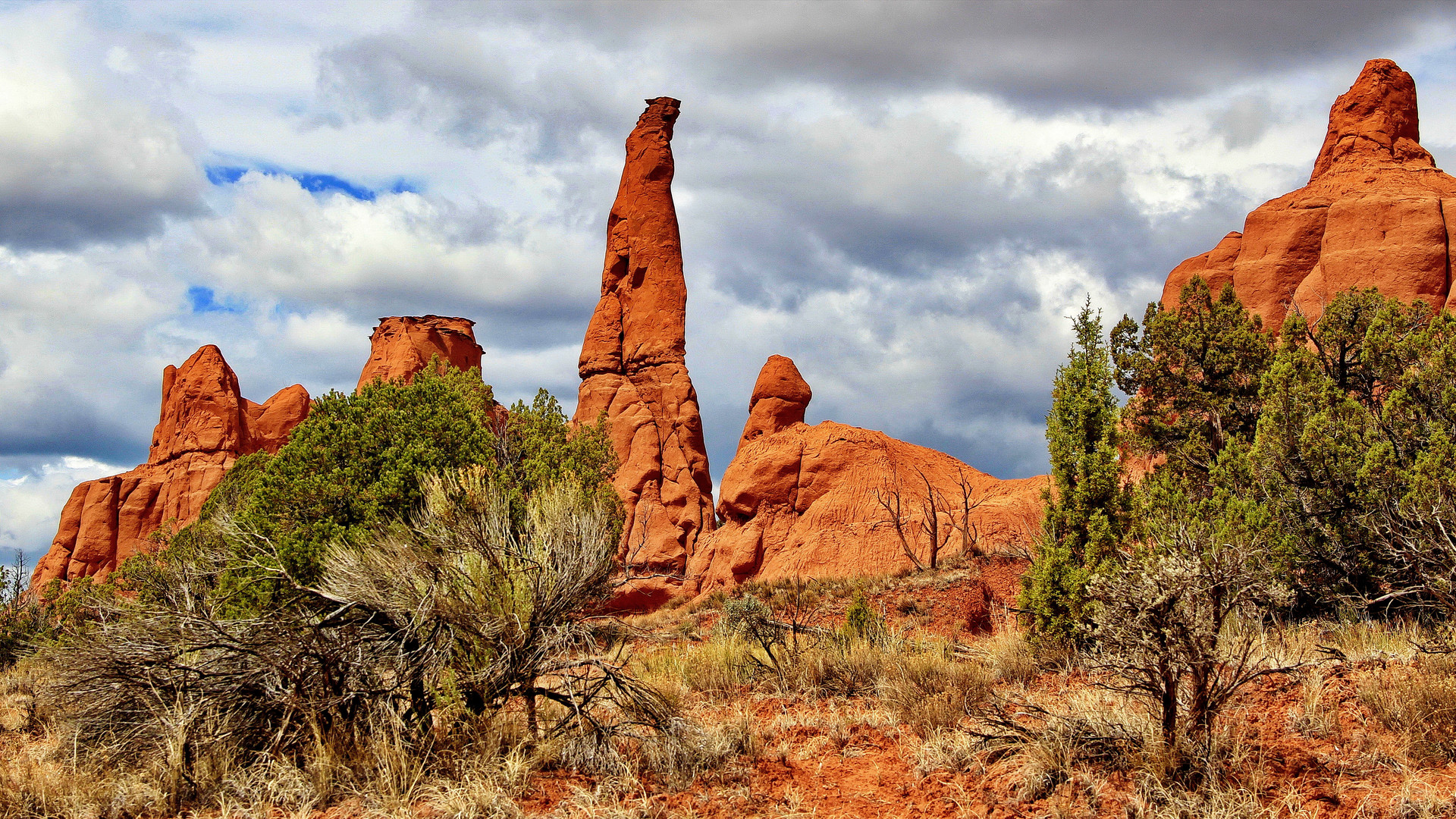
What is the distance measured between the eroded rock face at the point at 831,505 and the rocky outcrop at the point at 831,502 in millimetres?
44

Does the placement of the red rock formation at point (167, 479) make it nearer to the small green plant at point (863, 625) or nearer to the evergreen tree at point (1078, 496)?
the small green plant at point (863, 625)

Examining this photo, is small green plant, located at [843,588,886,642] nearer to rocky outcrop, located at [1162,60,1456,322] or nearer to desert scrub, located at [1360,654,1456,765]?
desert scrub, located at [1360,654,1456,765]

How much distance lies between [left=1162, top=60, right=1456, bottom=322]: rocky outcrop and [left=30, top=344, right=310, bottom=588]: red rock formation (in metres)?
49.4

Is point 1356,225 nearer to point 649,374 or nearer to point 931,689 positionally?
point 649,374


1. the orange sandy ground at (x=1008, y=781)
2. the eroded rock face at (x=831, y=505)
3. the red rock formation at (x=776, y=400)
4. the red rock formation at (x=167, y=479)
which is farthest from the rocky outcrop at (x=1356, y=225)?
the red rock formation at (x=167, y=479)

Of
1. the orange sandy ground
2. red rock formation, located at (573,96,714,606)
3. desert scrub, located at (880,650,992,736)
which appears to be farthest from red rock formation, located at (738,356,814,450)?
the orange sandy ground

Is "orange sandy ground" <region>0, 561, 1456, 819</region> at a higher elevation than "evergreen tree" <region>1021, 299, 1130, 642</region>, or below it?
below

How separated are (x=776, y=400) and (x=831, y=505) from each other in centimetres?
673

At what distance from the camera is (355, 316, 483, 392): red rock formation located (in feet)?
184

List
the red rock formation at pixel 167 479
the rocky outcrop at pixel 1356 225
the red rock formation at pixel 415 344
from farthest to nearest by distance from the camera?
1. the red rock formation at pixel 415 344
2. the red rock formation at pixel 167 479
3. the rocky outcrop at pixel 1356 225

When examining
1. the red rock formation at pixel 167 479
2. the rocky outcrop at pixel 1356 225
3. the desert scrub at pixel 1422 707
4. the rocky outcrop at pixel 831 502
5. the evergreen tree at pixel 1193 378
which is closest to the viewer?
the desert scrub at pixel 1422 707

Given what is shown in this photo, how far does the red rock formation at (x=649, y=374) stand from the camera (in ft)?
135

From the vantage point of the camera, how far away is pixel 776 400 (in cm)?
4309

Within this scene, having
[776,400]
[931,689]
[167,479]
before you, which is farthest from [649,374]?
[931,689]
